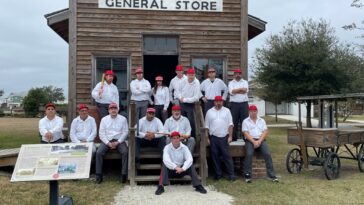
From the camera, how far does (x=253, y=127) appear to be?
10.1 metres

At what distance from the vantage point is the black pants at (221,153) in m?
9.86

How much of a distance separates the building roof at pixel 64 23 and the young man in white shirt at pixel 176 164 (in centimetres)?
533

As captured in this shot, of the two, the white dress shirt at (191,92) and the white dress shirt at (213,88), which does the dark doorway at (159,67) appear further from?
the white dress shirt at (191,92)

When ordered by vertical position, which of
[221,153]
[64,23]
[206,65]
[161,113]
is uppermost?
[64,23]

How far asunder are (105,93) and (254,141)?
11.9 feet

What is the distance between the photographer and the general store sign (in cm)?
1205

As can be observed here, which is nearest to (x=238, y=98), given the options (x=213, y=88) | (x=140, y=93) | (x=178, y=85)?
(x=213, y=88)

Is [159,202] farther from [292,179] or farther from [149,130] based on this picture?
[292,179]

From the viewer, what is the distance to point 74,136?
9.76 m

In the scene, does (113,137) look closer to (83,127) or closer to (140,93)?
(83,127)

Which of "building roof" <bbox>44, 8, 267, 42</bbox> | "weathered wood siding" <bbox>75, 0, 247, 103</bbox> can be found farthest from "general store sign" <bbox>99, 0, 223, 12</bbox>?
"building roof" <bbox>44, 8, 267, 42</bbox>

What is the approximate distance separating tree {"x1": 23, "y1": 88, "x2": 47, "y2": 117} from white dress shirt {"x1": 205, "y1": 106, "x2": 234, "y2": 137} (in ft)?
146

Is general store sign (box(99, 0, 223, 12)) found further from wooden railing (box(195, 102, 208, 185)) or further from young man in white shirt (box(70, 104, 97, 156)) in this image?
wooden railing (box(195, 102, 208, 185))

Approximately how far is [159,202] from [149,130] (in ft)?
7.58
